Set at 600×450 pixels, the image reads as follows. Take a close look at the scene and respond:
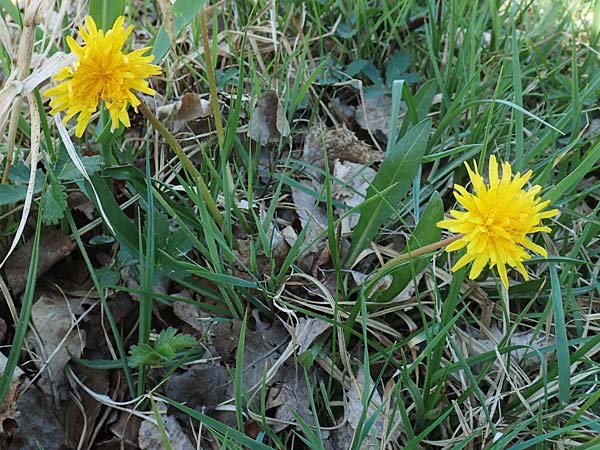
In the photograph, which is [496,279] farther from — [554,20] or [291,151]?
[554,20]

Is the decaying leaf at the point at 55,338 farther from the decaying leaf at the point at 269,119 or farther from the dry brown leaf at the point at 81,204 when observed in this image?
the decaying leaf at the point at 269,119

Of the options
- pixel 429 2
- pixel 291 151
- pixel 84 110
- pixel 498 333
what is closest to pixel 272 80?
pixel 291 151

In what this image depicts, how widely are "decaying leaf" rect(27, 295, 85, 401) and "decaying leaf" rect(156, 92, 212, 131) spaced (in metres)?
0.57

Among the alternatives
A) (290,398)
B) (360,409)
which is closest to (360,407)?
(360,409)

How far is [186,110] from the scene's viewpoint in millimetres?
1685

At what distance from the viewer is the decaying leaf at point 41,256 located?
1389 millimetres

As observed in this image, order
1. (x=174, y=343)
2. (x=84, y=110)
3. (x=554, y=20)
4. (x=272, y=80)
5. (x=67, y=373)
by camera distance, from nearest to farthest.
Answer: (x=84, y=110), (x=174, y=343), (x=67, y=373), (x=272, y=80), (x=554, y=20)

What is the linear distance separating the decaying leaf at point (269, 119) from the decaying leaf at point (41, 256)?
22.0 inches

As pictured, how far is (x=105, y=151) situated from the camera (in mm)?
1427

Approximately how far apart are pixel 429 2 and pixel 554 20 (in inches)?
17.8

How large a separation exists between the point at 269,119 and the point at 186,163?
461 mm

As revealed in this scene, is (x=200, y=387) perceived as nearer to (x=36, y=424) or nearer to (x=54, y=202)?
(x=36, y=424)

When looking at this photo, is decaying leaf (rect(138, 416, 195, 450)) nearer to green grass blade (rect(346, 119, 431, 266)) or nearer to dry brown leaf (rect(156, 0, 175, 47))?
green grass blade (rect(346, 119, 431, 266))

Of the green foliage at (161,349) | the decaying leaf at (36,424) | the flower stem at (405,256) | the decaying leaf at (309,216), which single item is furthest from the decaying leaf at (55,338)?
the flower stem at (405,256)
